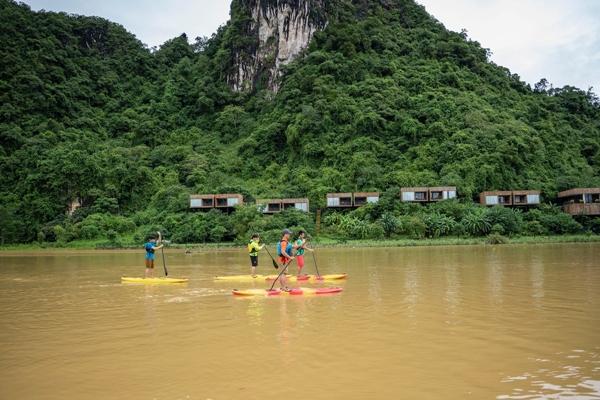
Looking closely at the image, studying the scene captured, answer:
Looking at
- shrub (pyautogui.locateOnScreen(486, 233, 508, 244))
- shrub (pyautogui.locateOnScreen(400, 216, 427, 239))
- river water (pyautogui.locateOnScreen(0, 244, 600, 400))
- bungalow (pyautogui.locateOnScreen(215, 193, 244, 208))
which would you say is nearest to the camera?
river water (pyautogui.locateOnScreen(0, 244, 600, 400))

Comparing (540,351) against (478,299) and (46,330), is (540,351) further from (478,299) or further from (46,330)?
(46,330)

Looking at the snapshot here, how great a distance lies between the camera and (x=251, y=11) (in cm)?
10175

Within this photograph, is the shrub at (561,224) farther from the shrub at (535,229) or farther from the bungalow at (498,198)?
the bungalow at (498,198)

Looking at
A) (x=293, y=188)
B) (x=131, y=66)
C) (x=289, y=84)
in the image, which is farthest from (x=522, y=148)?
(x=131, y=66)

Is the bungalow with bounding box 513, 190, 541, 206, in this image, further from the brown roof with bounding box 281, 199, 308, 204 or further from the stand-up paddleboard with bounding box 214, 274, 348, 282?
the stand-up paddleboard with bounding box 214, 274, 348, 282

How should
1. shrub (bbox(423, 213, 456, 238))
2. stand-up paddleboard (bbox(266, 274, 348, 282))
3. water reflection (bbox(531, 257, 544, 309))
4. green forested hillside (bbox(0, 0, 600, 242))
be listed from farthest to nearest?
green forested hillside (bbox(0, 0, 600, 242)) < shrub (bbox(423, 213, 456, 238)) < stand-up paddleboard (bbox(266, 274, 348, 282)) < water reflection (bbox(531, 257, 544, 309))

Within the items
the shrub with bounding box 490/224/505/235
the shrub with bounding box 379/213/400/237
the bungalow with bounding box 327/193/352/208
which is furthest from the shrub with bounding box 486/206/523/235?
the bungalow with bounding box 327/193/352/208

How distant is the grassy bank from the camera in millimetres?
43719

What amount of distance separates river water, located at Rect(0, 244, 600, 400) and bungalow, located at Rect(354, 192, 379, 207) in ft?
146

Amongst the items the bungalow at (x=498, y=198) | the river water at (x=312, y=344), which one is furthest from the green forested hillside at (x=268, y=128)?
the river water at (x=312, y=344)

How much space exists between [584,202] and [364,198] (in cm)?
2523

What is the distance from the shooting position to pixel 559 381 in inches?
234

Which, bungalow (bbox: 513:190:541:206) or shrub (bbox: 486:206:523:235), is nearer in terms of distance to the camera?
shrub (bbox: 486:206:523:235)

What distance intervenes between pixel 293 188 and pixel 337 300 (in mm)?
51620
